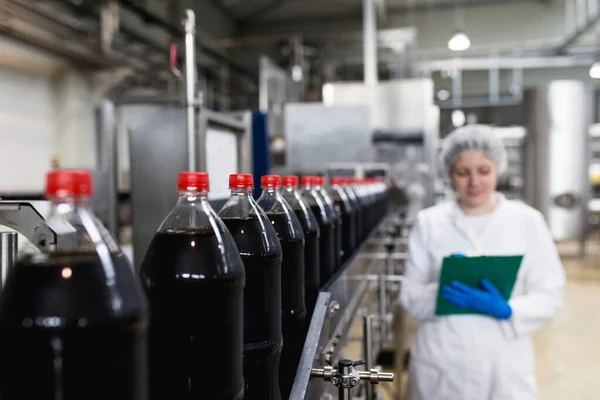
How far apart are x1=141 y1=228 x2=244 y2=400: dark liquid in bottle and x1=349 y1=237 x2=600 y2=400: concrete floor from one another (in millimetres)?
990

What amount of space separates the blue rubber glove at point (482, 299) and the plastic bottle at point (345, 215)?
37 centimetres

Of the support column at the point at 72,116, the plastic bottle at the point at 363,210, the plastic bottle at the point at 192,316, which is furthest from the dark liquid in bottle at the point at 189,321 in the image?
the support column at the point at 72,116

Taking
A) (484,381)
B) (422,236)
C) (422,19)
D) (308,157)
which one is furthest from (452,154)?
(422,19)

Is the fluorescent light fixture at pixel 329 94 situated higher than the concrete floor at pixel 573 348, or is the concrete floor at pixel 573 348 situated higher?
the fluorescent light fixture at pixel 329 94

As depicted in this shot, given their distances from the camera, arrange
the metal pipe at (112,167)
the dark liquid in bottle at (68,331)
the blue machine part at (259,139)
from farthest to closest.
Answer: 1. the blue machine part at (259,139)
2. the metal pipe at (112,167)
3. the dark liquid in bottle at (68,331)

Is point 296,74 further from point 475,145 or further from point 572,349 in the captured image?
point 475,145

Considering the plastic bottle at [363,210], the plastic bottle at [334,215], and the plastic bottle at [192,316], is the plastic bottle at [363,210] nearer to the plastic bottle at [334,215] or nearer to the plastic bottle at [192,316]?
the plastic bottle at [334,215]

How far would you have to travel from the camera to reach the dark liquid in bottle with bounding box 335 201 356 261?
5.23 feet

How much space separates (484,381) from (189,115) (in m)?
1.37

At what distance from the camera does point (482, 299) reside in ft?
5.65

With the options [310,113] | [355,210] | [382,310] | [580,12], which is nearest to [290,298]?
[355,210]

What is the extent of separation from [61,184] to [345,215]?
1.27 meters

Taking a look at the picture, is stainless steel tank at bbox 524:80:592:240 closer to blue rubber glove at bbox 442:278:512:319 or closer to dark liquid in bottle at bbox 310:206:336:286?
blue rubber glove at bbox 442:278:512:319

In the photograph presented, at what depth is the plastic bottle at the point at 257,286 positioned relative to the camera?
767 mm
